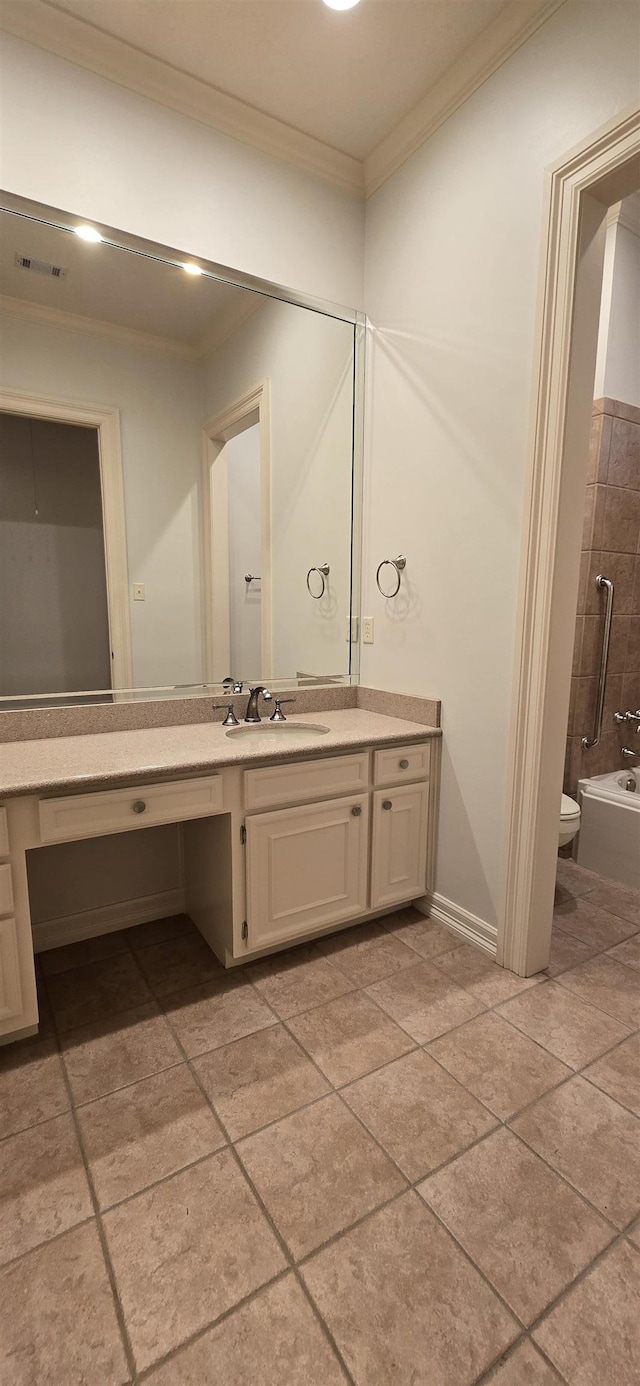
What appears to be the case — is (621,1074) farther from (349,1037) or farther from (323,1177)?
(323,1177)

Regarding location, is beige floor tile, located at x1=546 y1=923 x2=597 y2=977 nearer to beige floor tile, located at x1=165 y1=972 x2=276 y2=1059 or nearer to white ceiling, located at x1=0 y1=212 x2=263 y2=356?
beige floor tile, located at x1=165 y1=972 x2=276 y2=1059

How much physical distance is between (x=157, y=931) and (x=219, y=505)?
1578 millimetres

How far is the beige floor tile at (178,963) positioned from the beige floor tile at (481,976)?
755 millimetres

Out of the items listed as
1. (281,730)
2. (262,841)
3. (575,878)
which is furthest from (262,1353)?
(575,878)

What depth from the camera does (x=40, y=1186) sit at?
1.21 meters

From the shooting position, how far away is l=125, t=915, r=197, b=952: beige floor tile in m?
2.11

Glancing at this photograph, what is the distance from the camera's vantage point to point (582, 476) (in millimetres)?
1673

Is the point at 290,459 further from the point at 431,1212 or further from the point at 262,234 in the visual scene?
the point at 431,1212

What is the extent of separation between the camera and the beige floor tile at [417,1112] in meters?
1.29

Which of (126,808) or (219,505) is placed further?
(219,505)

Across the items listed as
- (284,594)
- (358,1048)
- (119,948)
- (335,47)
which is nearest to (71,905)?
(119,948)

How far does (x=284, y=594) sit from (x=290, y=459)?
20.9 inches

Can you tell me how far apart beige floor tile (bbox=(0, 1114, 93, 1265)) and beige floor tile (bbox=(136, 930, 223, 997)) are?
1.68 feet

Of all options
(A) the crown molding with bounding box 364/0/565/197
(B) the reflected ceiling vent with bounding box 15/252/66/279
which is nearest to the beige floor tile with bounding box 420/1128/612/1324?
(B) the reflected ceiling vent with bounding box 15/252/66/279
